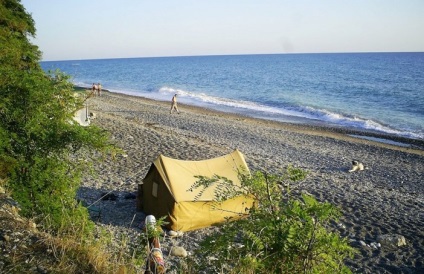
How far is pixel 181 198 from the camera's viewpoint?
988 cm

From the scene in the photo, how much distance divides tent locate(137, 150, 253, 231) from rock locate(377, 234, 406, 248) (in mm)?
3622

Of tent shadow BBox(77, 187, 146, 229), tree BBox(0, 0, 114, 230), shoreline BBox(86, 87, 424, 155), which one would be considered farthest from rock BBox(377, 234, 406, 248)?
shoreline BBox(86, 87, 424, 155)

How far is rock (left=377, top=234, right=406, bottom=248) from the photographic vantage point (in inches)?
384

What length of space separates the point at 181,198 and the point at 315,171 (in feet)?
28.5

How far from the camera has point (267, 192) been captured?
4.68m

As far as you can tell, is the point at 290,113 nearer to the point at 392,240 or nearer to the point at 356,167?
the point at 356,167

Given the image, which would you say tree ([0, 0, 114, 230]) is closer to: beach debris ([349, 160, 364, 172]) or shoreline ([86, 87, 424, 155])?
beach debris ([349, 160, 364, 172])

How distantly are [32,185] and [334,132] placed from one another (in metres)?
25.3

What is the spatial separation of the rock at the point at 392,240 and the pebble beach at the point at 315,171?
6 cm

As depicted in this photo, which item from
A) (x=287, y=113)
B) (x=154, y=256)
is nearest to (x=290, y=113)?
(x=287, y=113)

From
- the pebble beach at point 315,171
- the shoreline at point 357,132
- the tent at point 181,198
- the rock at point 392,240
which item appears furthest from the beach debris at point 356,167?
the shoreline at point 357,132

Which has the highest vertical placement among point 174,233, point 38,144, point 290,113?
point 38,144

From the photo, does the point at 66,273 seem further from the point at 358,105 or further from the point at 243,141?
the point at 358,105

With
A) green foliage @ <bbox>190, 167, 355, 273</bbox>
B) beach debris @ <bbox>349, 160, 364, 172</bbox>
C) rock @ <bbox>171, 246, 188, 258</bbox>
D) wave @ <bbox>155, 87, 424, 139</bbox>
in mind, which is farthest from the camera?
wave @ <bbox>155, 87, 424, 139</bbox>
